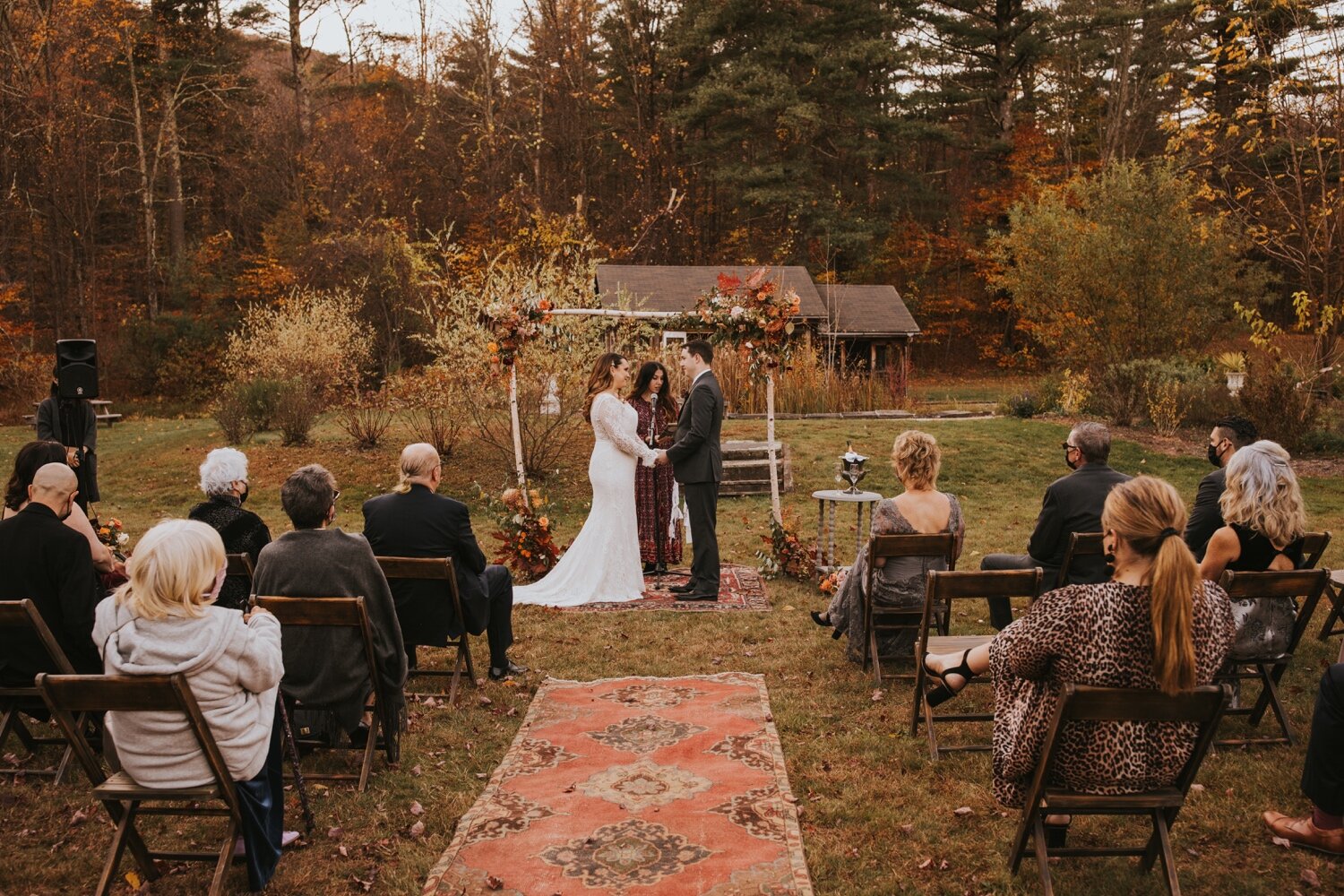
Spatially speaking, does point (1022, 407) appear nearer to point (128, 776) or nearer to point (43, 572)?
point (43, 572)

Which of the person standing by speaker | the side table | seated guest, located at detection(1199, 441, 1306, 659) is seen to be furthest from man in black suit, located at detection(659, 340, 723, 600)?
the person standing by speaker

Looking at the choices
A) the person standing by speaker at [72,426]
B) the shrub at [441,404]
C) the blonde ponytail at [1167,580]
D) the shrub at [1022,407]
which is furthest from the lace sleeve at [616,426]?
the shrub at [1022,407]

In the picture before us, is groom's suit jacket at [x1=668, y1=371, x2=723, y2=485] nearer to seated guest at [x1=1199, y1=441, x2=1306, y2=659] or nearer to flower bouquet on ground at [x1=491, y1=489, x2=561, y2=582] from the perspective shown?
flower bouquet on ground at [x1=491, y1=489, x2=561, y2=582]

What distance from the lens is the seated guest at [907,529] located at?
665 centimetres

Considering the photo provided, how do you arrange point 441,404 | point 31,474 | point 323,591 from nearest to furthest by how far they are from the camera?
1. point 323,591
2. point 31,474
3. point 441,404

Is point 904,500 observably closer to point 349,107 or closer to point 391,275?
point 391,275

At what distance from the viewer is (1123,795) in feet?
12.5

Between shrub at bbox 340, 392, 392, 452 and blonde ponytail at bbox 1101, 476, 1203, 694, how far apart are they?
1535cm

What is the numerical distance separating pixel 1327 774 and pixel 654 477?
6.51m

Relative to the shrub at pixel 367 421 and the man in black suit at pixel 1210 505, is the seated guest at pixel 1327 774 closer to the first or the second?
the man in black suit at pixel 1210 505

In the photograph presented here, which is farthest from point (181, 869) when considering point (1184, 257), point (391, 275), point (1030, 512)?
point (391, 275)

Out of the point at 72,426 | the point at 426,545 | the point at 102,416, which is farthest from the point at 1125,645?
the point at 102,416

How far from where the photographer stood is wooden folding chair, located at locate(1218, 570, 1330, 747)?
5.22 metres

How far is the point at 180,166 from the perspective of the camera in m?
34.2
